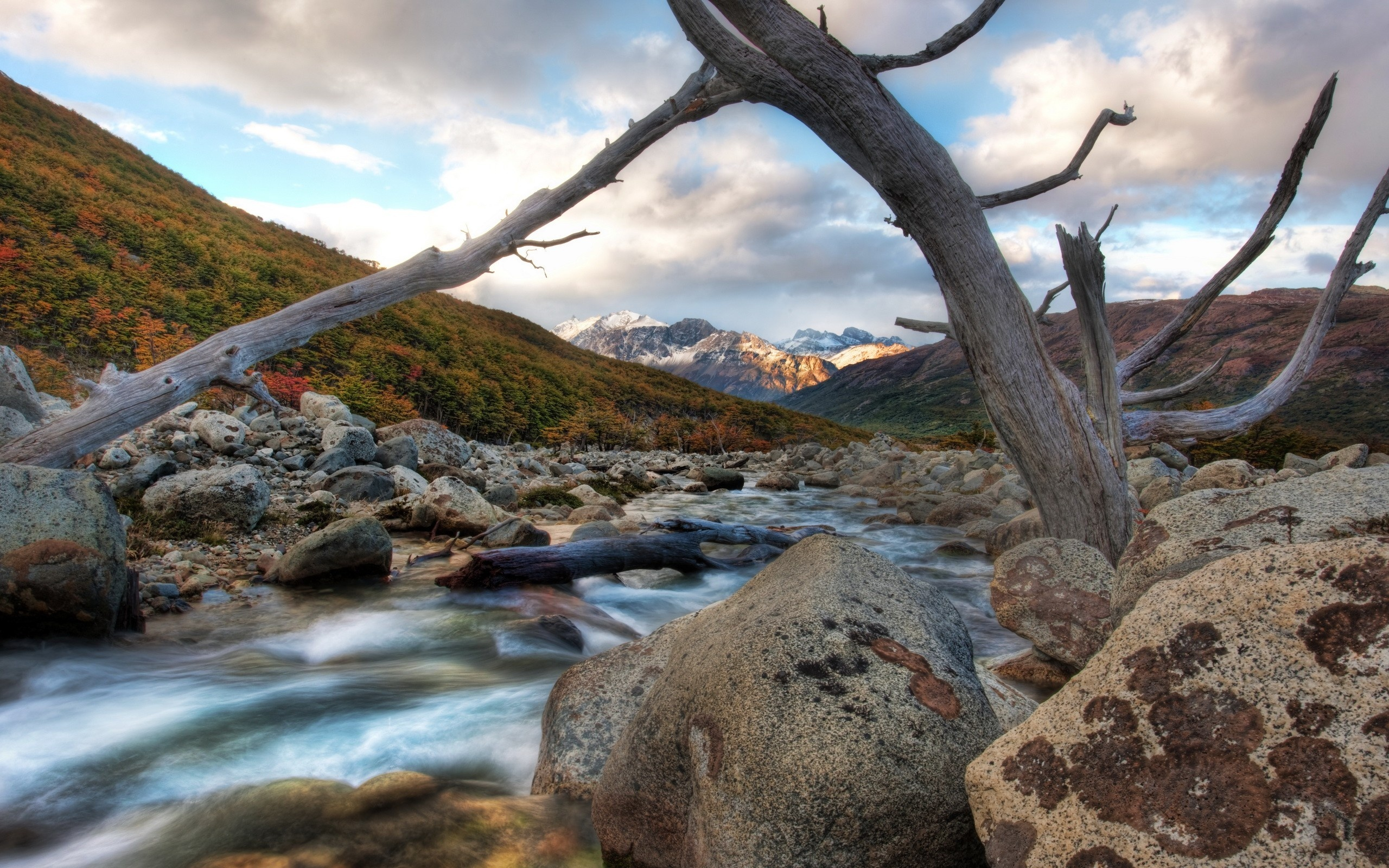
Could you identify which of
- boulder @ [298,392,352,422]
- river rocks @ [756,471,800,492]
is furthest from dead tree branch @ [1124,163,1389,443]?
river rocks @ [756,471,800,492]

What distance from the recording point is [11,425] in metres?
6.50

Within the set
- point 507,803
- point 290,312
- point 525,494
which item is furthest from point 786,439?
point 507,803

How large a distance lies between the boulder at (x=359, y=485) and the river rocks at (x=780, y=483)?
12328mm

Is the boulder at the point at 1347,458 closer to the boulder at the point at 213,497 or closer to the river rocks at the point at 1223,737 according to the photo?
the river rocks at the point at 1223,737

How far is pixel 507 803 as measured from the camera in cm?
304

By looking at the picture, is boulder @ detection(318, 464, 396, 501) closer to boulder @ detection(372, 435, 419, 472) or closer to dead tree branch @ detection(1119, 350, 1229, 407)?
boulder @ detection(372, 435, 419, 472)

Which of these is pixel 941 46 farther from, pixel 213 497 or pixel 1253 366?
pixel 1253 366

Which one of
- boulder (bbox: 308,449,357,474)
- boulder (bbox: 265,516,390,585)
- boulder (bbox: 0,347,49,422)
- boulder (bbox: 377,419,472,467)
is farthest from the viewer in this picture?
boulder (bbox: 377,419,472,467)

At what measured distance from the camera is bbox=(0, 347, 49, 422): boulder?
298 inches

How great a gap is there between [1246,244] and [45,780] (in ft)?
26.6

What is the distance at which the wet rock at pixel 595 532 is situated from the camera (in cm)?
835

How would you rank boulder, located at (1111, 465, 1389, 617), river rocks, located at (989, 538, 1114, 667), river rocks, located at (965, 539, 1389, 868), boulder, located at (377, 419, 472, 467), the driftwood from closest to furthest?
1. river rocks, located at (965, 539, 1389, 868)
2. boulder, located at (1111, 465, 1389, 617)
3. river rocks, located at (989, 538, 1114, 667)
4. the driftwood
5. boulder, located at (377, 419, 472, 467)

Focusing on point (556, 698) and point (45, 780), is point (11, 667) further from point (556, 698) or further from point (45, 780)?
point (556, 698)

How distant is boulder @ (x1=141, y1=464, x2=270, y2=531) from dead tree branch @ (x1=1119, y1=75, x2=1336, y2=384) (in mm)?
8818
